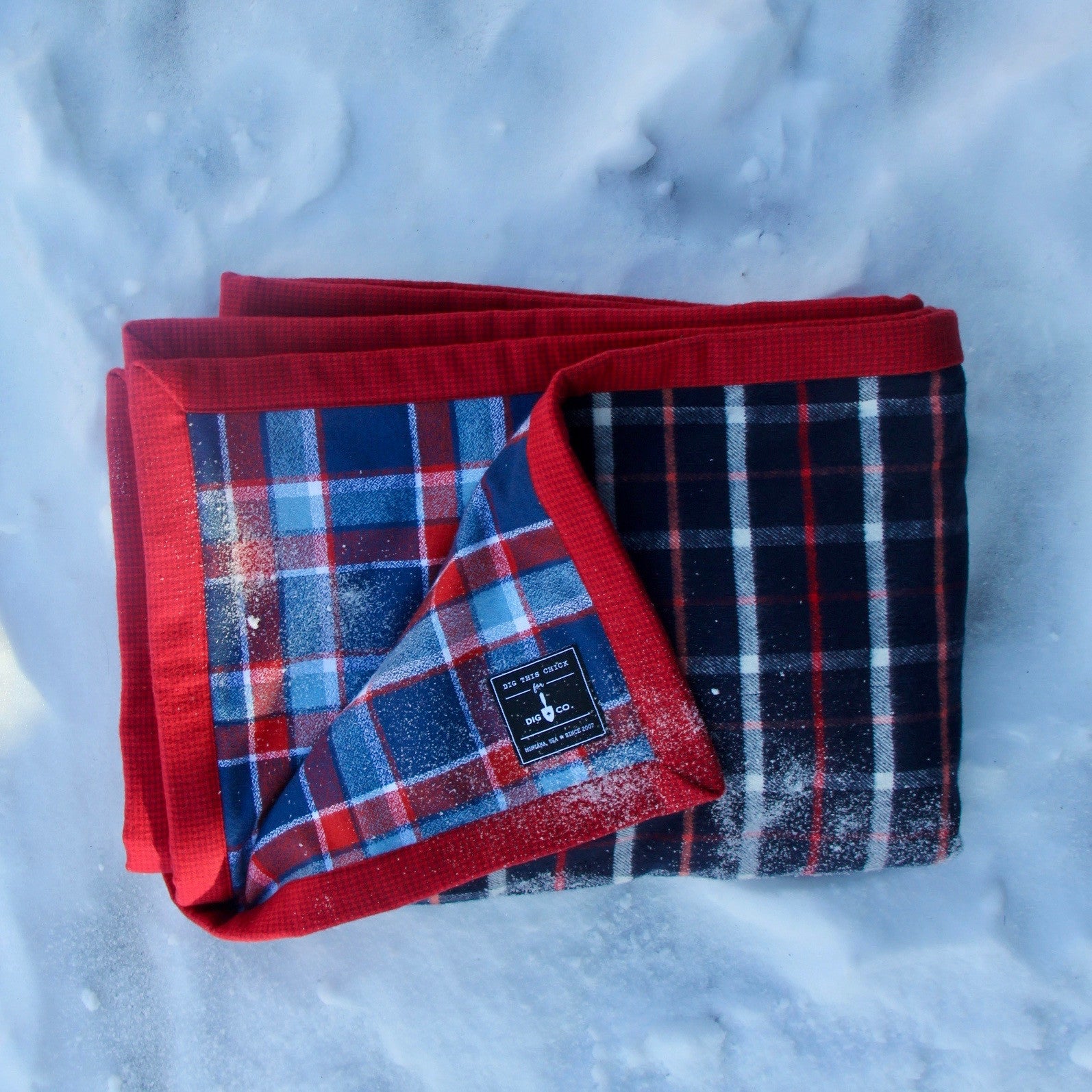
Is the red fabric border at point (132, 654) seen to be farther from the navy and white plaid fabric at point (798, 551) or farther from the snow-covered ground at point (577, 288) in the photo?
the navy and white plaid fabric at point (798, 551)

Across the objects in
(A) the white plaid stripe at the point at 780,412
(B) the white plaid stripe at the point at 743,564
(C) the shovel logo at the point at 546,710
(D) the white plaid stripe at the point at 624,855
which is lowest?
(D) the white plaid stripe at the point at 624,855

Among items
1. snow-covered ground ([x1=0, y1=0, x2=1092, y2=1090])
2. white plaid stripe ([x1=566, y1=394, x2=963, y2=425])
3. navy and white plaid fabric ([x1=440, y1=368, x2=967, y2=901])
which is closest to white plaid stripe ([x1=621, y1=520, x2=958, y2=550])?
navy and white plaid fabric ([x1=440, y1=368, x2=967, y2=901])

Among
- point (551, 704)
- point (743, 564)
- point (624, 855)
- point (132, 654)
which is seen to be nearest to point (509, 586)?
point (551, 704)

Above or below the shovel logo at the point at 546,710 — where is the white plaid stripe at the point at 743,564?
above

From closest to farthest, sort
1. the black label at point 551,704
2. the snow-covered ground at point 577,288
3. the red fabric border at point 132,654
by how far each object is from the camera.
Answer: the black label at point 551,704 < the red fabric border at point 132,654 < the snow-covered ground at point 577,288

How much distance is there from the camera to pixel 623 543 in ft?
2.88

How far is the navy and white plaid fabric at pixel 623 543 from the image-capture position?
0.86 metres

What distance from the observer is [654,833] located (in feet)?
3.05

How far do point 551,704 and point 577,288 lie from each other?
0.56 meters

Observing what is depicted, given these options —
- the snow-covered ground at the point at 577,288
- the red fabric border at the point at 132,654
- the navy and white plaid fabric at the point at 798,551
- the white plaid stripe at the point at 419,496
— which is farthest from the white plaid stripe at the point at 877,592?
the red fabric border at the point at 132,654

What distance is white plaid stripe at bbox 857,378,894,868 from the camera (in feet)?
2.87

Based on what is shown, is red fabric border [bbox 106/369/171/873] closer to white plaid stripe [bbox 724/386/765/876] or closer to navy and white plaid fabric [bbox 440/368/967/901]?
navy and white plaid fabric [bbox 440/368/967/901]

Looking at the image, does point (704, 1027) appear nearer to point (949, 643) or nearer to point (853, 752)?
point (853, 752)

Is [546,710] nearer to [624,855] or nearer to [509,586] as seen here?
[509,586]
